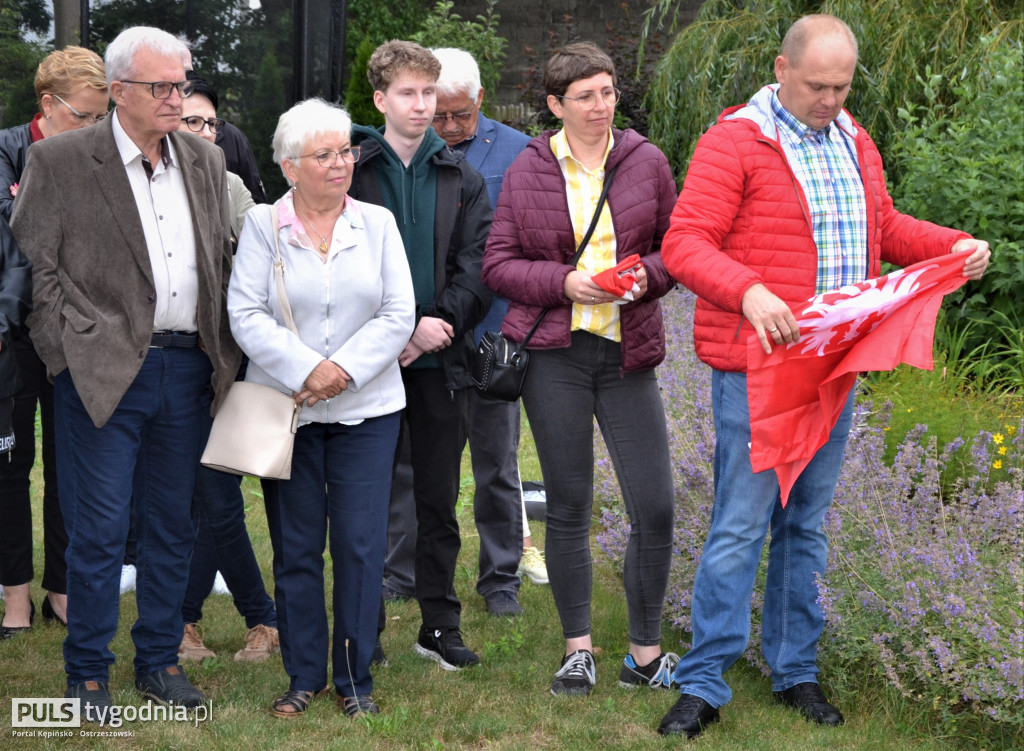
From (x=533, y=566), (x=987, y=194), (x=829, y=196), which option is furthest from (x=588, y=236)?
(x=987, y=194)

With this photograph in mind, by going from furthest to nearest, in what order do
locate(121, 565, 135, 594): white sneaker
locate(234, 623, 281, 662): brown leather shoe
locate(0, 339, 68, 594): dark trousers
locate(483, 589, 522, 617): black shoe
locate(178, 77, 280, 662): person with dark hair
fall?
locate(121, 565, 135, 594): white sneaker < locate(483, 589, 522, 617): black shoe < locate(0, 339, 68, 594): dark trousers < locate(234, 623, 281, 662): brown leather shoe < locate(178, 77, 280, 662): person with dark hair

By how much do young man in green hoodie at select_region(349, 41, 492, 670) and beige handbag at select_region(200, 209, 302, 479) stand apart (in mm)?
578

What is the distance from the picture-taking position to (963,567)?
168 inches

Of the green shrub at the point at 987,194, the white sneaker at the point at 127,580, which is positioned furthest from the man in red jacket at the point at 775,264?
the green shrub at the point at 987,194

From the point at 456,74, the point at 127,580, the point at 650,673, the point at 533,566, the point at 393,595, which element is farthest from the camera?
the point at 533,566

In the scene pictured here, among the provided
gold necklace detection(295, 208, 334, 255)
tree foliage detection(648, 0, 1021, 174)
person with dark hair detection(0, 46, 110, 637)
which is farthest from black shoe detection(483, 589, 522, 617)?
tree foliage detection(648, 0, 1021, 174)

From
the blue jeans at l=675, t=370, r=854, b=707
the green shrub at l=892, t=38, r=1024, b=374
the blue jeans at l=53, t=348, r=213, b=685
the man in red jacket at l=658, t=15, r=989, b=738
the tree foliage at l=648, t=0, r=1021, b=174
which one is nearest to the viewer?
the man in red jacket at l=658, t=15, r=989, b=738

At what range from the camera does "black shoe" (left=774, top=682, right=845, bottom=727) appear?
13.9 ft

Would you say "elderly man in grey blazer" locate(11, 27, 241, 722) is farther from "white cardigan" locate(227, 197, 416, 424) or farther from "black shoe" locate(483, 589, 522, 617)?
"black shoe" locate(483, 589, 522, 617)

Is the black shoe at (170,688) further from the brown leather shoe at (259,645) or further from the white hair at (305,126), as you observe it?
the white hair at (305,126)

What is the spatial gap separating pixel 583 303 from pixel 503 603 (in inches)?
76.6

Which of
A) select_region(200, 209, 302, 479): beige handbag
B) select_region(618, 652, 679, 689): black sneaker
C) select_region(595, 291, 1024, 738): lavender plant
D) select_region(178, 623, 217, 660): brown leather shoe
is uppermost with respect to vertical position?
select_region(200, 209, 302, 479): beige handbag

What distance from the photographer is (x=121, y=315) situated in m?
4.20

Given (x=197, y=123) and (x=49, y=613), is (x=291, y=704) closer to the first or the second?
(x=49, y=613)
